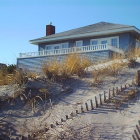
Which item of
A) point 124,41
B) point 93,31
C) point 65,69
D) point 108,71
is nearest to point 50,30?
point 93,31

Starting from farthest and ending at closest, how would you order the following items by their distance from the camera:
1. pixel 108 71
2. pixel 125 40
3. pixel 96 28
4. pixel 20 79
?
1. pixel 96 28
2. pixel 125 40
3. pixel 108 71
4. pixel 20 79

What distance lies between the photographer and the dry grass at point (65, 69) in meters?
14.6

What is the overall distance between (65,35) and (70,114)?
76.1ft

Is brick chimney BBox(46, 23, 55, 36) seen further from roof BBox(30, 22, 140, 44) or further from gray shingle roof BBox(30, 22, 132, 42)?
gray shingle roof BBox(30, 22, 132, 42)

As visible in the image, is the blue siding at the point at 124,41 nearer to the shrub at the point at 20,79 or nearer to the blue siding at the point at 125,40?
the blue siding at the point at 125,40

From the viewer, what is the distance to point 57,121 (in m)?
11.1

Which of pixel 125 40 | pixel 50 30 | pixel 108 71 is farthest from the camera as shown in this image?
pixel 50 30

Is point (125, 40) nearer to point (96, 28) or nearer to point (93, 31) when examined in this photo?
point (93, 31)

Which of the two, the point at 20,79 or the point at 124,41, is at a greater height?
the point at 124,41

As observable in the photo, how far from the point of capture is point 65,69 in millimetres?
14984

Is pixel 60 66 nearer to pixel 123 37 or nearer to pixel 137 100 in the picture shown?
pixel 137 100

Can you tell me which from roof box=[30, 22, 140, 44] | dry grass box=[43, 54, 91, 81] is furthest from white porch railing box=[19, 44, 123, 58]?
dry grass box=[43, 54, 91, 81]

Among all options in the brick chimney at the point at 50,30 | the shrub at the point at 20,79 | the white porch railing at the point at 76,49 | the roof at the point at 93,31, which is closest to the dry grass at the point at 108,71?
the shrub at the point at 20,79

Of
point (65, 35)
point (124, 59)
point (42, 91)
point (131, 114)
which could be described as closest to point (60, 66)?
point (42, 91)
